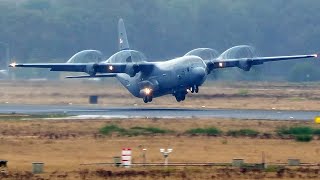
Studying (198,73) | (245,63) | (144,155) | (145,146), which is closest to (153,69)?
(198,73)

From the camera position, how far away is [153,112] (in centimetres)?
7888

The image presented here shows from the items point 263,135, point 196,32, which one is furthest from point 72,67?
point 196,32

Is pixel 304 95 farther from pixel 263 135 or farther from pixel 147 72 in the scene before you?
pixel 263 135

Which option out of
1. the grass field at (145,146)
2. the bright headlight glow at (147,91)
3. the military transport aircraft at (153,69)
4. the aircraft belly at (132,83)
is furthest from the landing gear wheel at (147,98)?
the grass field at (145,146)

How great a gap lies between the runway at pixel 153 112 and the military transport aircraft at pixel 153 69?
2.75 m

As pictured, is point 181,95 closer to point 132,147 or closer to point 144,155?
point 132,147

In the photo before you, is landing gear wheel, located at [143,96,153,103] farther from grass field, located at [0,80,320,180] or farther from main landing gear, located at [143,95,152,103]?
grass field, located at [0,80,320,180]

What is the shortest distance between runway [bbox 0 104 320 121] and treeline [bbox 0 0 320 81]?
3914 centimetres

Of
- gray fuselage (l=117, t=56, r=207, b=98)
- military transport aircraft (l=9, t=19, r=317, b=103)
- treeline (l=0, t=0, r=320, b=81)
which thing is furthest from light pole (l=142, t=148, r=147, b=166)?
treeline (l=0, t=0, r=320, b=81)

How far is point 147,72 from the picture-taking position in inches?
3460

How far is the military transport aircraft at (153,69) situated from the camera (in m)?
85.4

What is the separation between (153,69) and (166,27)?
1782 inches

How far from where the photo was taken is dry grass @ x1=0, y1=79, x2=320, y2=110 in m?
90.3

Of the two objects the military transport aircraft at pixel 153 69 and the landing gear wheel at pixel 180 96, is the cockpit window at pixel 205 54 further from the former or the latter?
the landing gear wheel at pixel 180 96
